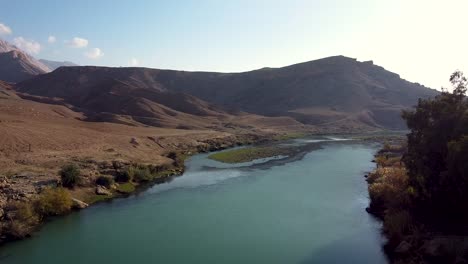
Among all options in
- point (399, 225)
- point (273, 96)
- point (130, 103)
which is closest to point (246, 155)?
point (399, 225)

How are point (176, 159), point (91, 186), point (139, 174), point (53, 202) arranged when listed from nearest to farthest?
point (53, 202) < point (91, 186) < point (139, 174) < point (176, 159)

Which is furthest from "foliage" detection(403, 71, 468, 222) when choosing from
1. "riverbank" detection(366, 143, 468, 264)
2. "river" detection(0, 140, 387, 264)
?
"river" detection(0, 140, 387, 264)

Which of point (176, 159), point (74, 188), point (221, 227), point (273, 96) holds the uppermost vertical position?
point (273, 96)

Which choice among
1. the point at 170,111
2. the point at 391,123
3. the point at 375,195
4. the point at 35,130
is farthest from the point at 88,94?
the point at 375,195

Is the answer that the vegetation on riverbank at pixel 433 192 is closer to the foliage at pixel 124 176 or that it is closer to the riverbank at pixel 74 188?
the riverbank at pixel 74 188

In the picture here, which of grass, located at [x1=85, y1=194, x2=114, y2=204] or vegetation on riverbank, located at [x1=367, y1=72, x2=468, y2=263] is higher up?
vegetation on riverbank, located at [x1=367, y1=72, x2=468, y2=263]

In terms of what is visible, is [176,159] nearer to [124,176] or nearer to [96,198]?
[124,176]

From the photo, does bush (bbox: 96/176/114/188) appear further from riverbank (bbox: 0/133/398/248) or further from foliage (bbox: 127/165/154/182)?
foliage (bbox: 127/165/154/182)

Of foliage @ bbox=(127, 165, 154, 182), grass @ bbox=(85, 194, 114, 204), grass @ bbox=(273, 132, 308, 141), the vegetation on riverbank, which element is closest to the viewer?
the vegetation on riverbank
